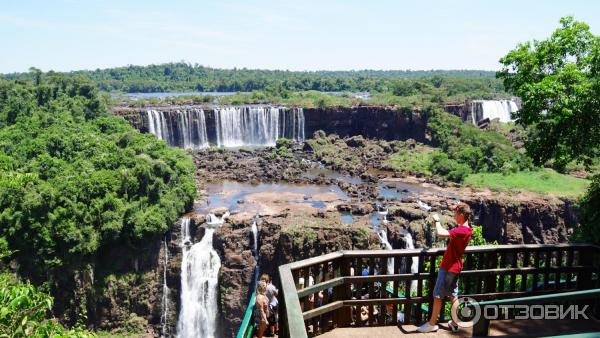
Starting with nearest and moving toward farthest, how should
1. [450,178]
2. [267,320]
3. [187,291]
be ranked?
[267,320]
[187,291]
[450,178]

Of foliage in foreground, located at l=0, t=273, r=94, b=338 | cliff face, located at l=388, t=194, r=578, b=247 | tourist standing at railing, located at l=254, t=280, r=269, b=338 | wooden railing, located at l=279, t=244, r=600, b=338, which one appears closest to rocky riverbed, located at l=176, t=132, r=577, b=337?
cliff face, located at l=388, t=194, r=578, b=247

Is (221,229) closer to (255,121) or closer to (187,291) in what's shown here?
(187,291)

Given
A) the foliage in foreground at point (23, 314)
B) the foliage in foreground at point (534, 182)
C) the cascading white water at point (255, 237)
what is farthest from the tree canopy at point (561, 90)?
the foliage in foreground at point (534, 182)

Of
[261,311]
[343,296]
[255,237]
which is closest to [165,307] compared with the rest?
[255,237]

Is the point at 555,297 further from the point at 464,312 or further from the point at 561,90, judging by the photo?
the point at 561,90

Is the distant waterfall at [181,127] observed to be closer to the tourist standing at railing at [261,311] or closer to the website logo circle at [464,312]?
the tourist standing at railing at [261,311]

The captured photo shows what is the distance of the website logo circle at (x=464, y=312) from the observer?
18.4 ft

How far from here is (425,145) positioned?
162 ft

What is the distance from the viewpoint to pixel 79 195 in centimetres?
2636

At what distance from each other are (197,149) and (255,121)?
662 centimetres

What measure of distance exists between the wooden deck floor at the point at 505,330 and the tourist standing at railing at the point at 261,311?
130 cm

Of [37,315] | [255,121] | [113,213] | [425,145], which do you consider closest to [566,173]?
[425,145]

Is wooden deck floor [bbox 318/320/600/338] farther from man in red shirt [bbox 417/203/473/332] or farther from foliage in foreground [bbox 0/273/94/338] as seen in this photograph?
foliage in foreground [bbox 0/273/94/338]

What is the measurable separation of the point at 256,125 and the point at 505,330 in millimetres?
45550
